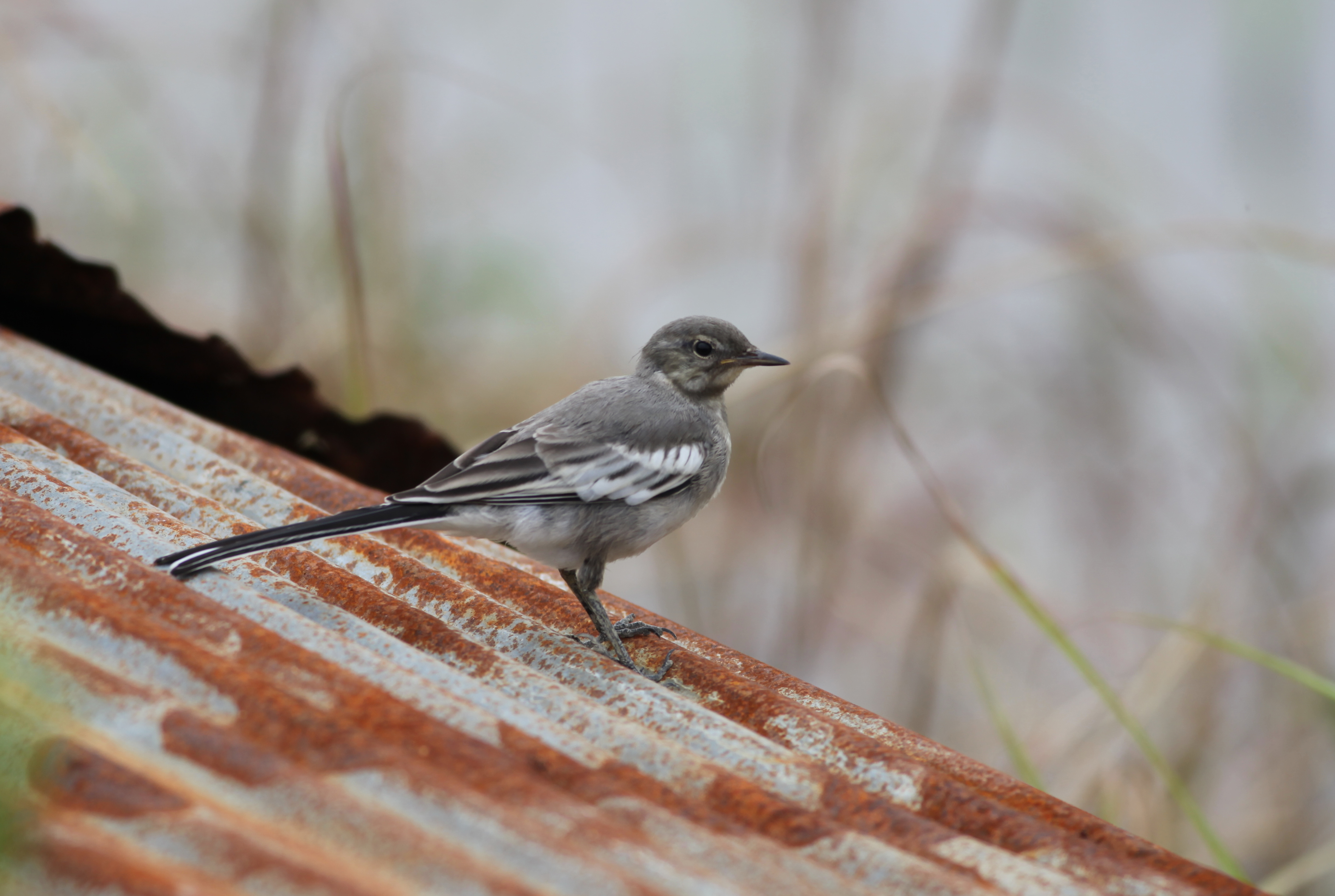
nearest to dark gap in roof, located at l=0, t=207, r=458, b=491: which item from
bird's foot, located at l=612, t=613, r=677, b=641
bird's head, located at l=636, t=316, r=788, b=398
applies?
bird's head, located at l=636, t=316, r=788, b=398

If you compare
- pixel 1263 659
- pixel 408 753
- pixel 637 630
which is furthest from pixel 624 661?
pixel 1263 659

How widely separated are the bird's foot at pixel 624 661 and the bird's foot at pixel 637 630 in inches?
3.3

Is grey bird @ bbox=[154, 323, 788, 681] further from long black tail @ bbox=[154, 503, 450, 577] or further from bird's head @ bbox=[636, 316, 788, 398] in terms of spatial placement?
bird's head @ bbox=[636, 316, 788, 398]

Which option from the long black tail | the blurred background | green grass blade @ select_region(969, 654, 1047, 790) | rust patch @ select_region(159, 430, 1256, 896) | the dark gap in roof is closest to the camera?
rust patch @ select_region(159, 430, 1256, 896)

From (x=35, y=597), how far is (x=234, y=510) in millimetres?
1115

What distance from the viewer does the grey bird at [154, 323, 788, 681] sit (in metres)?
2.98

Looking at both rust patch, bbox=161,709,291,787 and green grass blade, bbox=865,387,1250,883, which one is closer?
rust patch, bbox=161,709,291,787

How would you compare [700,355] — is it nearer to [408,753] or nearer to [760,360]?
[760,360]

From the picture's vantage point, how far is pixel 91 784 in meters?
1.69

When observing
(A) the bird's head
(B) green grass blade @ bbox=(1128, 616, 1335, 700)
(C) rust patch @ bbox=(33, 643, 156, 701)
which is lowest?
(B) green grass blade @ bbox=(1128, 616, 1335, 700)

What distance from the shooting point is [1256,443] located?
6.55m

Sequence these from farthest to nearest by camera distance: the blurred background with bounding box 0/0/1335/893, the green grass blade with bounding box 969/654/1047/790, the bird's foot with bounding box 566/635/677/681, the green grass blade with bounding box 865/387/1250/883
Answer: the blurred background with bounding box 0/0/1335/893 → the green grass blade with bounding box 969/654/1047/790 → the green grass blade with bounding box 865/387/1250/883 → the bird's foot with bounding box 566/635/677/681

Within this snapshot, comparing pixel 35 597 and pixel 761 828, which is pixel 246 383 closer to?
pixel 35 597

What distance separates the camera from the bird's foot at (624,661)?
2.83m
